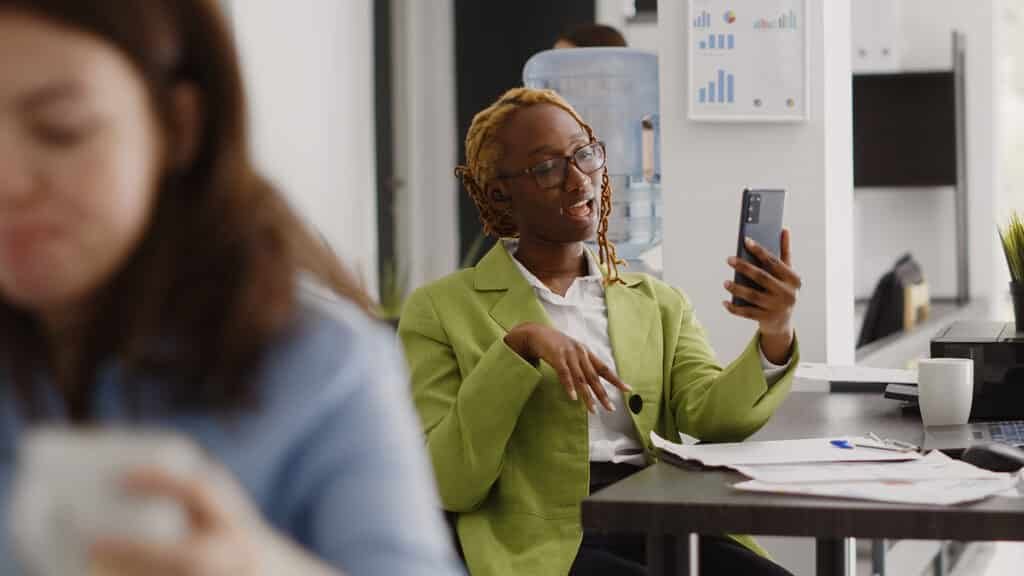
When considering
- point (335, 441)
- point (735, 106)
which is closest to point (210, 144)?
point (335, 441)

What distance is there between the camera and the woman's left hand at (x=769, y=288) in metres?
2.07

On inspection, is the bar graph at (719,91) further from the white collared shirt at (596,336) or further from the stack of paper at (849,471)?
the stack of paper at (849,471)

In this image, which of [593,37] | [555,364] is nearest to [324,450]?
[555,364]

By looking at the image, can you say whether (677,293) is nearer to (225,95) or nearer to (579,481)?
(579,481)

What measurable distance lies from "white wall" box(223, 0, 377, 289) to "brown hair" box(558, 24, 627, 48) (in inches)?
55.7

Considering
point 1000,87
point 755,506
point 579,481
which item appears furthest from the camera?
point 1000,87

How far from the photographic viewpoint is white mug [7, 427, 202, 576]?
62 cm

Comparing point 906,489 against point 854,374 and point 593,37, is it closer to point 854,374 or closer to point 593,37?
point 854,374

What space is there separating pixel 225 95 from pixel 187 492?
0.83 ft

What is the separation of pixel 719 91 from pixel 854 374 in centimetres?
77

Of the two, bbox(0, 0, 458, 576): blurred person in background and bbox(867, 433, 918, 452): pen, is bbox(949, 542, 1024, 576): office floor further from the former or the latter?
bbox(0, 0, 458, 576): blurred person in background

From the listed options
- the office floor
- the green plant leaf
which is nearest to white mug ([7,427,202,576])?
the green plant leaf

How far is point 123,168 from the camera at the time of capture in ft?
2.40

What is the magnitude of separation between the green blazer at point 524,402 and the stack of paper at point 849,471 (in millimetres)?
124
